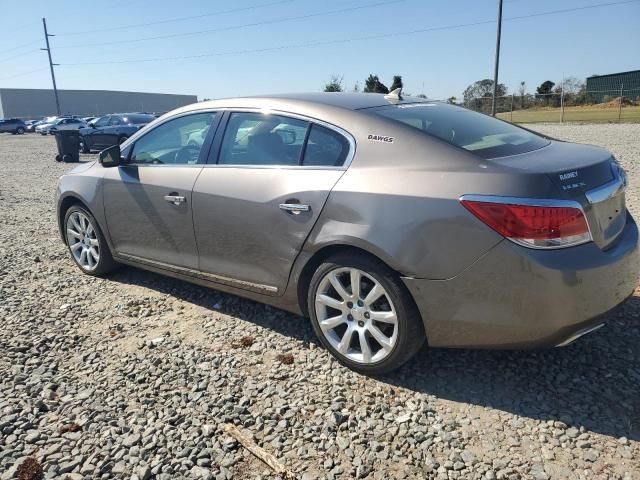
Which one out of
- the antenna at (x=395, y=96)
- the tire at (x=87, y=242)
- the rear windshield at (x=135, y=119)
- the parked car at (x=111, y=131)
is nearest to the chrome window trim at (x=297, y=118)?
the antenna at (x=395, y=96)

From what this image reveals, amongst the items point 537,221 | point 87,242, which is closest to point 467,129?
point 537,221

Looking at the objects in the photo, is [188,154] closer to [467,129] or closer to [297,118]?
[297,118]

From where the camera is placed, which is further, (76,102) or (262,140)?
(76,102)

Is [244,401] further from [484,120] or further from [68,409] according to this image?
[484,120]

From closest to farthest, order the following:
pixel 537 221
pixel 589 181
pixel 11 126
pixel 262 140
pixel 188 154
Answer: pixel 537 221 → pixel 589 181 → pixel 262 140 → pixel 188 154 → pixel 11 126

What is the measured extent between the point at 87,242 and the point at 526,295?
414 centimetres

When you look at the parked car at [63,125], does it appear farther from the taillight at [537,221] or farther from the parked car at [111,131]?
the taillight at [537,221]

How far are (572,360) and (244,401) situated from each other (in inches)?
79.5

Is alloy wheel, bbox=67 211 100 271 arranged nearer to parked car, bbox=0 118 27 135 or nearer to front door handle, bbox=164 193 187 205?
front door handle, bbox=164 193 187 205

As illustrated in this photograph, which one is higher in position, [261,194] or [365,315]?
[261,194]

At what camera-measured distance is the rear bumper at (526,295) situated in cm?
246

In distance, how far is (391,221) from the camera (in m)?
2.77

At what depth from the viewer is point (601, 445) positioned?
2449 mm

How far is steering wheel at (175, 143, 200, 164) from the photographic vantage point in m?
3.93
